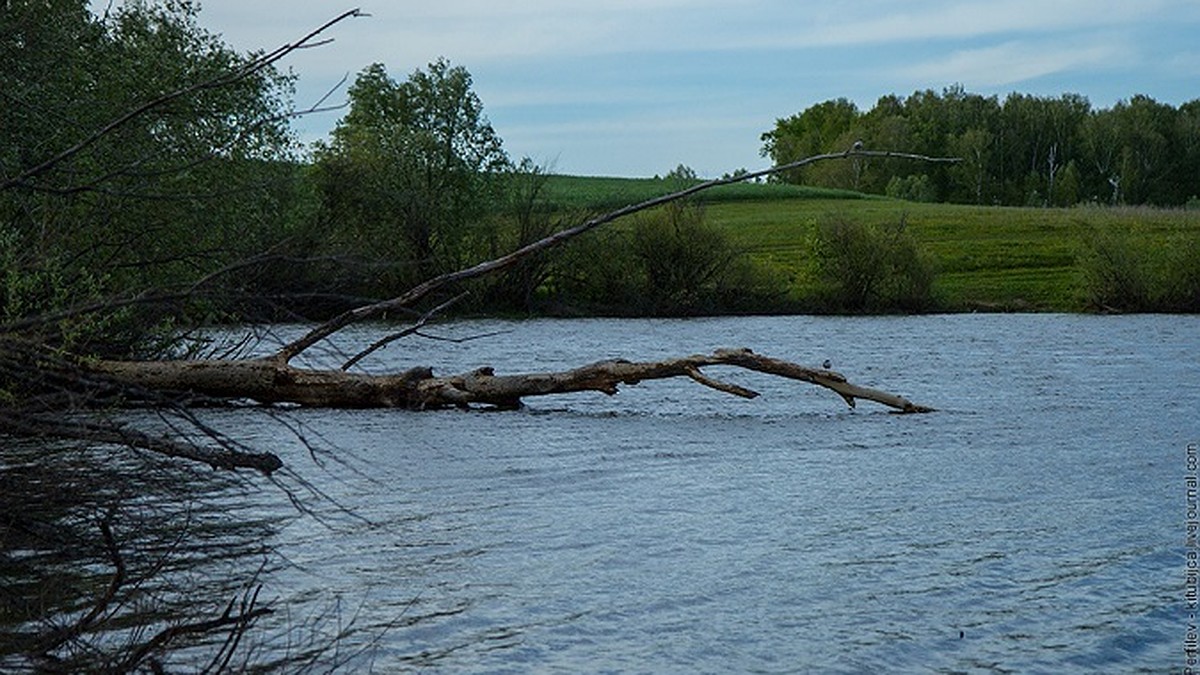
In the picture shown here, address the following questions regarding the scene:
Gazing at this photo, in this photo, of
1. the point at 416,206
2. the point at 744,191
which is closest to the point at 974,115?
the point at 744,191

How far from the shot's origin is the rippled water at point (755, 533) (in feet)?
34.9

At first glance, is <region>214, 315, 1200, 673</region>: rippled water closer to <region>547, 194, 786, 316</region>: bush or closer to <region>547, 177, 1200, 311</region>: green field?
<region>547, 177, 1200, 311</region>: green field

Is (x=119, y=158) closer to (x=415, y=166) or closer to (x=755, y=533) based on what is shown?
(x=755, y=533)

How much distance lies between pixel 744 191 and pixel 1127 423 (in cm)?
8973

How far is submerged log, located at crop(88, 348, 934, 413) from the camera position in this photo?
70.1 feet

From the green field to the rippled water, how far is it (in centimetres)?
2913

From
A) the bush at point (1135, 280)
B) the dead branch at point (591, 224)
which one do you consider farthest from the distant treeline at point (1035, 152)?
the dead branch at point (591, 224)

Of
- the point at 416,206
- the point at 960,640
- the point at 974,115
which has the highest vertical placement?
the point at 974,115

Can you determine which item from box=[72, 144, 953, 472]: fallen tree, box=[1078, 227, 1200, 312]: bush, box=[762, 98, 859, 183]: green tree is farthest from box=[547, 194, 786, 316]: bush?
box=[762, 98, 859, 183]: green tree

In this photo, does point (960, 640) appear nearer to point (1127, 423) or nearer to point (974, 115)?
point (1127, 423)

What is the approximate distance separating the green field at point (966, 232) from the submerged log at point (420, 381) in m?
27.7

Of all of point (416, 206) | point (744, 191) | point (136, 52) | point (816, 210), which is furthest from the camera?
point (744, 191)

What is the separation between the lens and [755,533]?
48.2ft

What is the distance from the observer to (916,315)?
→ 59.8 metres
